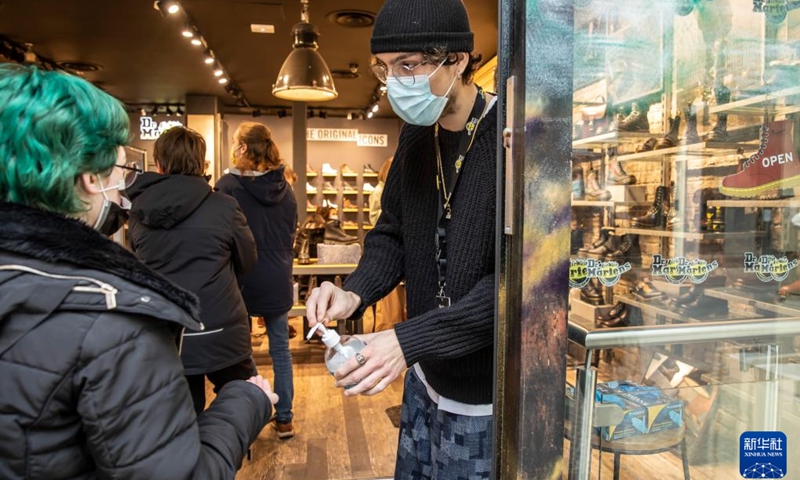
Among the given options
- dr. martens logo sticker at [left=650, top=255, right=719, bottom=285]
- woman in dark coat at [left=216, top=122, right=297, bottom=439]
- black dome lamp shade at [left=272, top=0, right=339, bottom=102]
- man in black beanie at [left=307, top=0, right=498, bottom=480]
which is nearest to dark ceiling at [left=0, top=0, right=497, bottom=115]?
black dome lamp shade at [left=272, top=0, right=339, bottom=102]

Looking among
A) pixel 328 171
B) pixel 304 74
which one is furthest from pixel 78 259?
pixel 328 171

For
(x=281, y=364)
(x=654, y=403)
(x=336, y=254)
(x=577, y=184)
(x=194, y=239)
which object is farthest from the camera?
(x=336, y=254)

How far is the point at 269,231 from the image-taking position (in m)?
3.48

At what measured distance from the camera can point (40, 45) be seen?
6.83 metres

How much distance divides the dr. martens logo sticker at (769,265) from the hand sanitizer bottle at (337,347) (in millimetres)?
834

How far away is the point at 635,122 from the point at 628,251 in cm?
28

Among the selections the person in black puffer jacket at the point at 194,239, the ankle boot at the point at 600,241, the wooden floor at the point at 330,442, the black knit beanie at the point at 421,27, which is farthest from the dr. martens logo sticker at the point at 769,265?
the wooden floor at the point at 330,442

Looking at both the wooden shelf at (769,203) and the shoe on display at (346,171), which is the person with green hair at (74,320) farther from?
the shoe on display at (346,171)

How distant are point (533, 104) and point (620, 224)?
37 centimetres

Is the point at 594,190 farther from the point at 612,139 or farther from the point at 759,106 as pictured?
the point at 759,106

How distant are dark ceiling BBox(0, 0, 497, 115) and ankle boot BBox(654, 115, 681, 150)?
4226 millimetres

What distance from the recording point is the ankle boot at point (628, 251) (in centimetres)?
105

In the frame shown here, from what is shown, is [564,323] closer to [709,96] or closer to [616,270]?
[616,270]

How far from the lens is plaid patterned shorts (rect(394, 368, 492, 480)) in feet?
3.75
